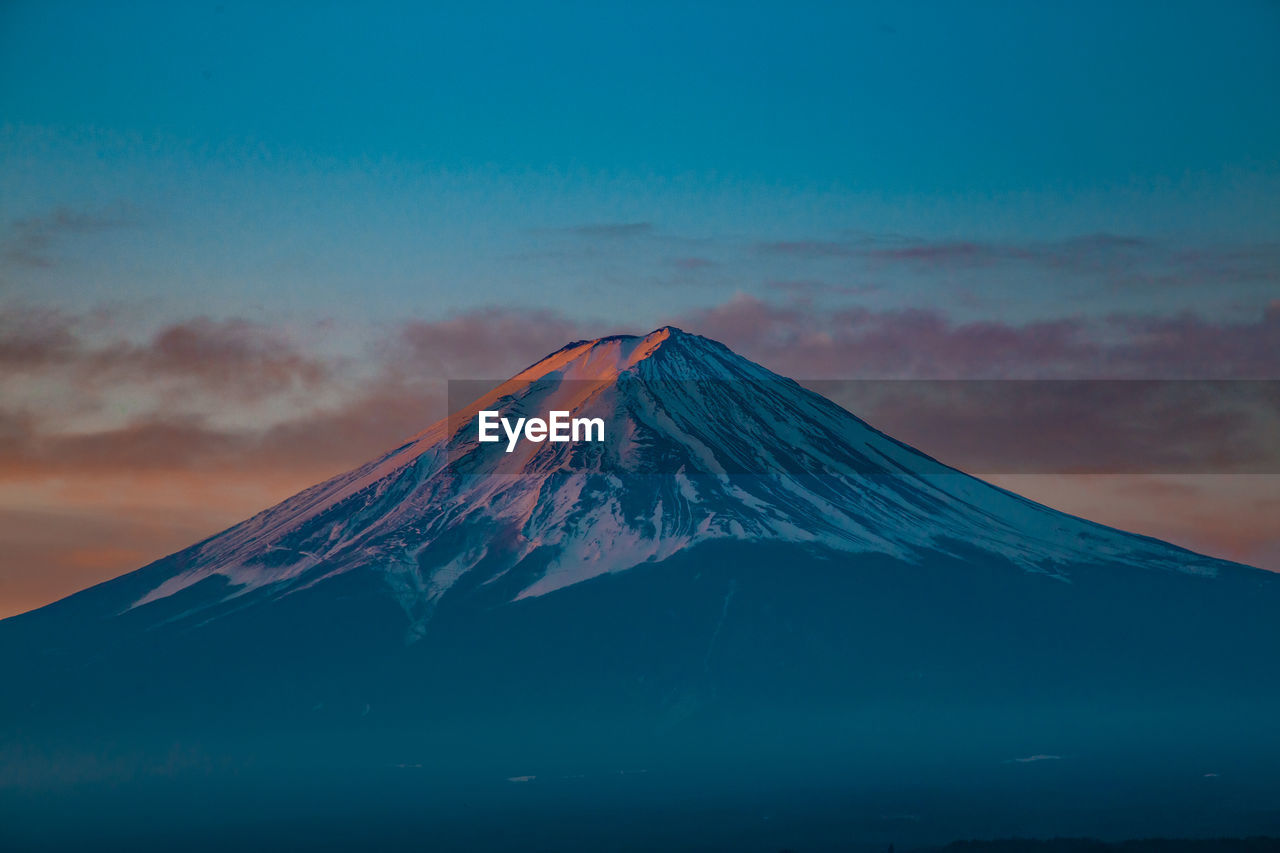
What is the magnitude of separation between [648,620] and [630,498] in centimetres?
948

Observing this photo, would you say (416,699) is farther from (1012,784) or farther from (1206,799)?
(1206,799)

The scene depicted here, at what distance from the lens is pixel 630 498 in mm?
164375

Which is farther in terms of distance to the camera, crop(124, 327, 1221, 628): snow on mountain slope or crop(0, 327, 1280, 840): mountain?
crop(0, 327, 1280, 840): mountain

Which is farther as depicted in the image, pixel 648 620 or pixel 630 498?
pixel 648 620

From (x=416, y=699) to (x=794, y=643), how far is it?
30895mm

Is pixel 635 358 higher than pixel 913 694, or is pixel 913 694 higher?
pixel 635 358

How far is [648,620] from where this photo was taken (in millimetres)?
164500

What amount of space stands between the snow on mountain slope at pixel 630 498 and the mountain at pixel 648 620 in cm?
27

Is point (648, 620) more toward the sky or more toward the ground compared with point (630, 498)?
more toward the ground

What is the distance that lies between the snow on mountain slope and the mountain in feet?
0.87

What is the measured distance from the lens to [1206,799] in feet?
541

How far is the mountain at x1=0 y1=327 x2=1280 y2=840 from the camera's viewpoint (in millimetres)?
164625

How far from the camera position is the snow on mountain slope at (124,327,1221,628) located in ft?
537

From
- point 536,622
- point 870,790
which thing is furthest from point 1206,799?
point 536,622
